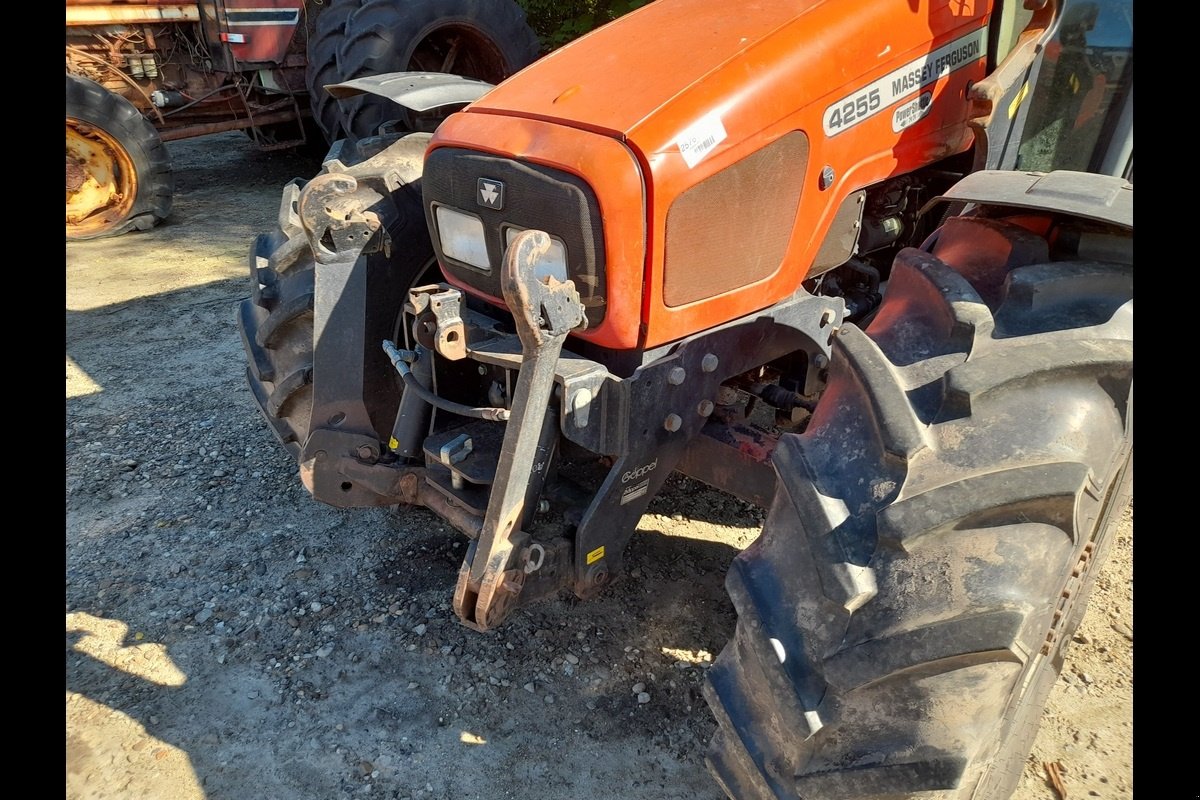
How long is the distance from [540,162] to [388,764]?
153 cm

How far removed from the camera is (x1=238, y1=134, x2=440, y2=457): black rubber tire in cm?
247

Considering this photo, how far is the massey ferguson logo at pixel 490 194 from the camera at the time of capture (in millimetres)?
1876

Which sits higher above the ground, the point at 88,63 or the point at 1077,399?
the point at 1077,399

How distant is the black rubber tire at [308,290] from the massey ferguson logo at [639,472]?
0.89 metres

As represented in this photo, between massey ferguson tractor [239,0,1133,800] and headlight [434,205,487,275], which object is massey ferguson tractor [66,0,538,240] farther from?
headlight [434,205,487,275]

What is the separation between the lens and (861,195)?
2.14 meters

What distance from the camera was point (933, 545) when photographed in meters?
1.44

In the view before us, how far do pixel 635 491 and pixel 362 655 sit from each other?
104 cm

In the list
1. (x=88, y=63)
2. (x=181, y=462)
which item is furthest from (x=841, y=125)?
(x=88, y=63)

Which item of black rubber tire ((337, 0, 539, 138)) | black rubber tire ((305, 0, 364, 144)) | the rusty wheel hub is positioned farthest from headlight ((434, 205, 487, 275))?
the rusty wheel hub

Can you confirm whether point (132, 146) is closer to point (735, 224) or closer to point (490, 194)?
point (490, 194)

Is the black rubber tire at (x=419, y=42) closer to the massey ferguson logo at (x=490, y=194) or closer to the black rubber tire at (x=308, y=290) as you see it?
the black rubber tire at (x=308, y=290)

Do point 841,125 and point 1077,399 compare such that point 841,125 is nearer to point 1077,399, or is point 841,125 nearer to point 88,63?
point 1077,399

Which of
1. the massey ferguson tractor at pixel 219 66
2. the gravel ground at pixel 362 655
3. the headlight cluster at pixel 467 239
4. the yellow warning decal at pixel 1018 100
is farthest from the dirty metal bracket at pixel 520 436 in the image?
the massey ferguson tractor at pixel 219 66
